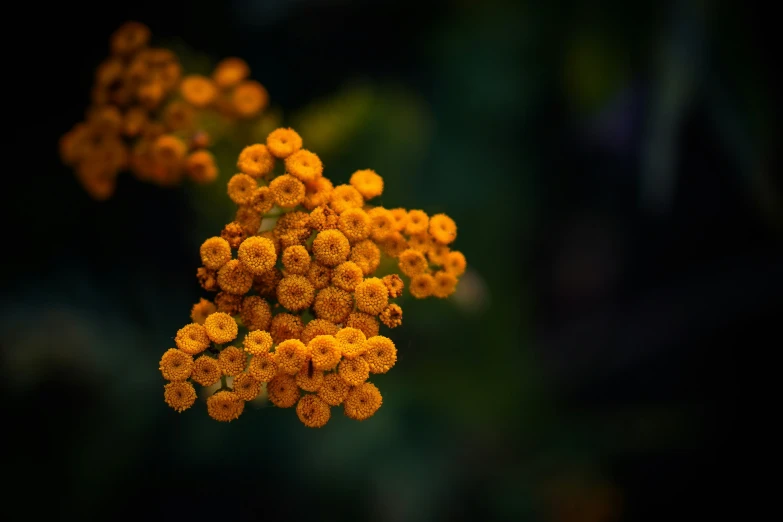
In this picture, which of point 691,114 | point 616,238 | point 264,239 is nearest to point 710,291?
point 616,238

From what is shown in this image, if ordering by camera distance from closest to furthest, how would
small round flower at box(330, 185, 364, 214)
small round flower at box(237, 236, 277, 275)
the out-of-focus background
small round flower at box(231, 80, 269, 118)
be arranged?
1. small round flower at box(237, 236, 277, 275)
2. small round flower at box(330, 185, 364, 214)
3. small round flower at box(231, 80, 269, 118)
4. the out-of-focus background

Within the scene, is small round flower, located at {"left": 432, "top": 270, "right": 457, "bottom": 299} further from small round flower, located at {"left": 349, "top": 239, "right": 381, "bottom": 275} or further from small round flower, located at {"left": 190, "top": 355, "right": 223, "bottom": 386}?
small round flower, located at {"left": 190, "top": 355, "right": 223, "bottom": 386}

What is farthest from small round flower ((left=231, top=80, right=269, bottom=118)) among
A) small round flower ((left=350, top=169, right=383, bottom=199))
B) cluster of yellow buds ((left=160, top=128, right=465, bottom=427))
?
small round flower ((left=350, top=169, right=383, bottom=199))

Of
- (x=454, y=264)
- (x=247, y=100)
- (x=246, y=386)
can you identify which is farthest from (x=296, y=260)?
(x=247, y=100)

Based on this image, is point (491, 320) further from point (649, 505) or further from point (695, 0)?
point (695, 0)

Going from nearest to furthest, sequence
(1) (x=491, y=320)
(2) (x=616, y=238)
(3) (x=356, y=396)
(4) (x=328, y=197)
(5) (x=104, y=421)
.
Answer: (3) (x=356, y=396)
(4) (x=328, y=197)
(5) (x=104, y=421)
(1) (x=491, y=320)
(2) (x=616, y=238)

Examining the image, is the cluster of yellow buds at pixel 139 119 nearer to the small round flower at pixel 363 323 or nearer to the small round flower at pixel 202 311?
the small round flower at pixel 202 311

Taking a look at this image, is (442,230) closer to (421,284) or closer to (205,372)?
(421,284)
